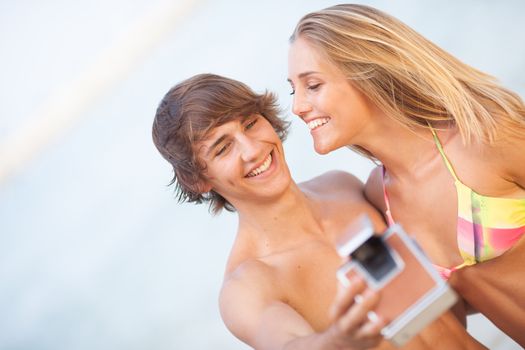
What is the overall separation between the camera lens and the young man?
76 cm

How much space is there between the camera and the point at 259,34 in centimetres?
439

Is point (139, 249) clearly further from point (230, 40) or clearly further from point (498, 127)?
point (498, 127)

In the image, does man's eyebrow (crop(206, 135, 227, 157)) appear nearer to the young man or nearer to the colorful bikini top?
the young man

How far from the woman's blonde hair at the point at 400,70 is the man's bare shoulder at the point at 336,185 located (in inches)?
17.1

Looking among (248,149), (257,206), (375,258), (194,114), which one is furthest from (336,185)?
(375,258)

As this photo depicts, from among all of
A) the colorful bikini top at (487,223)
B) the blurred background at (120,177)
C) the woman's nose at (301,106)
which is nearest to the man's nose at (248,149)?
the woman's nose at (301,106)

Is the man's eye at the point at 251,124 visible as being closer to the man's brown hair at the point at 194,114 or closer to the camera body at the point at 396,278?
the man's brown hair at the point at 194,114

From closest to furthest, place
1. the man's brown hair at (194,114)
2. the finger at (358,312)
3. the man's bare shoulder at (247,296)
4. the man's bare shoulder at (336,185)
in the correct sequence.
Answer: the finger at (358,312)
the man's bare shoulder at (247,296)
the man's brown hair at (194,114)
the man's bare shoulder at (336,185)

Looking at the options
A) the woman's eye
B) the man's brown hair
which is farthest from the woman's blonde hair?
the woman's eye

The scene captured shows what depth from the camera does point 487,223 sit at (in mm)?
1801

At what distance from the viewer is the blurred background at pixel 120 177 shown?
13.1 feet

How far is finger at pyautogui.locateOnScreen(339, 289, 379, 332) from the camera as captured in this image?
101 centimetres

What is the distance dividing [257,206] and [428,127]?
61 centimetres

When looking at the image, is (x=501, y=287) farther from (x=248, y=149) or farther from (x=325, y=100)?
(x=248, y=149)
